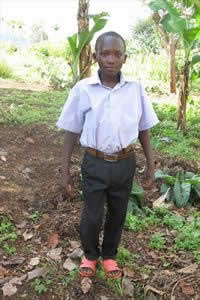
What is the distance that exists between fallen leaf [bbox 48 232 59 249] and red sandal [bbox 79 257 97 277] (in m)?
0.49

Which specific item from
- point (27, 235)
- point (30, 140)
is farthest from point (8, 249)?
point (30, 140)

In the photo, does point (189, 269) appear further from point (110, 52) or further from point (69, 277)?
point (110, 52)

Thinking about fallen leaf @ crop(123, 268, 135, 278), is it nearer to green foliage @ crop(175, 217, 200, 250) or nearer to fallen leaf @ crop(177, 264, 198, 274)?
fallen leaf @ crop(177, 264, 198, 274)

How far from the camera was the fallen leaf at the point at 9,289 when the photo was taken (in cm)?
288

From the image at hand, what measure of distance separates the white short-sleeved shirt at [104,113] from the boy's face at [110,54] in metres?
0.10

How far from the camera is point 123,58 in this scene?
2537mm

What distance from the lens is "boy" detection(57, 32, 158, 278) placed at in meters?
2.53

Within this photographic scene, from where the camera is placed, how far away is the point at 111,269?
302 centimetres

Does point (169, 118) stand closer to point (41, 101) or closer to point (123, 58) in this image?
point (41, 101)

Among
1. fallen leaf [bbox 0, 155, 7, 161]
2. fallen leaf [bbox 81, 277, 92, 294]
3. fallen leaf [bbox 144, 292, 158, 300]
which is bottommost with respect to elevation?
fallen leaf [bbox 144, 292, 158, 300]

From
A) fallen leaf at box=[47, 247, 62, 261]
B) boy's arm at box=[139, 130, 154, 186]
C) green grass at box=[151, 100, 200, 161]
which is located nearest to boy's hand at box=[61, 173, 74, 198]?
boy's arm at box=[139, 130, 154, 186]

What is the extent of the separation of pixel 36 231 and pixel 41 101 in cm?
531

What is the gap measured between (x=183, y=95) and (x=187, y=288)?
452 cm

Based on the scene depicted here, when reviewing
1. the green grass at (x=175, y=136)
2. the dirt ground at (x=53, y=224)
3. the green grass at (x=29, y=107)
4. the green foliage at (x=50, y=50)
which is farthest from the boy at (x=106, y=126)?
the green foliage at (x=50, y=50)
